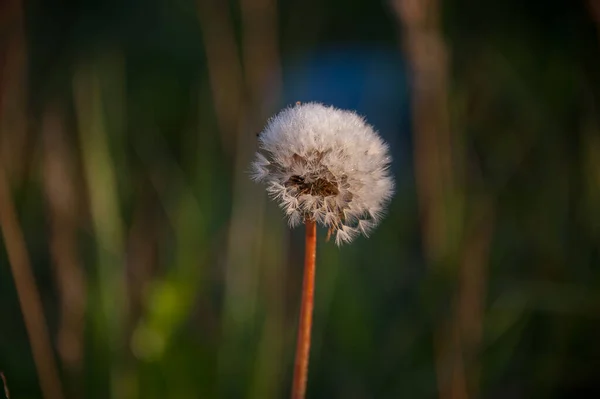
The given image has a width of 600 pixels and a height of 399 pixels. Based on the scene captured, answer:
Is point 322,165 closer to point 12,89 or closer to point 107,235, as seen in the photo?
point 107,235

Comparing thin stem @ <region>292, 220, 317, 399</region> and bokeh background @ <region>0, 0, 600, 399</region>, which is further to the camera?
bokeh background @ <region>0, 0, 600, 399</region>

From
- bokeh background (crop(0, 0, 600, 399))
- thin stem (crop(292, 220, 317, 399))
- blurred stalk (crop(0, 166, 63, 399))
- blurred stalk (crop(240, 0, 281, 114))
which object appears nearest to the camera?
thin stem (crop(292, 220, 317, 399))

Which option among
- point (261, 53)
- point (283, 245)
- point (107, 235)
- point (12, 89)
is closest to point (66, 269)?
point (107, 235)

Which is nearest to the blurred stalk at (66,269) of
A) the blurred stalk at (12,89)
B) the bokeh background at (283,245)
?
the bokeh background at (283,245)

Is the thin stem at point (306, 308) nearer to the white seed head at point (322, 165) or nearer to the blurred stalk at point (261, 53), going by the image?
the white seed head at point (322, 165)

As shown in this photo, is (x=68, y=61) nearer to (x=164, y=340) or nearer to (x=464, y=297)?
(x=164, y=340)

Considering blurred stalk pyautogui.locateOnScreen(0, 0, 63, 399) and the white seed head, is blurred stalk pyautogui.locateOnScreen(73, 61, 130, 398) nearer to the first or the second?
blurred stalk pyautogui.locateOnScreen(0, 0, 63, 399)

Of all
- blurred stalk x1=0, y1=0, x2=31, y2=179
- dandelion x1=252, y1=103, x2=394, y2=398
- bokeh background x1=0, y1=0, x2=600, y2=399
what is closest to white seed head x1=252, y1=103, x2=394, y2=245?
dandelion x1=252, y1=103, x2=394, y2=398
